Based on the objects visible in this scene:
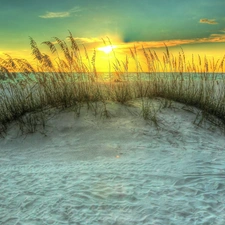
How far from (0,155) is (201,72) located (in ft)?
13.6

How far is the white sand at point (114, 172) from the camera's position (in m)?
2.63

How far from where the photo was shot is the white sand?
263cm

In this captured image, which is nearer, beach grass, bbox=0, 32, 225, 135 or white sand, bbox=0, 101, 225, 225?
white sand, bbox=0, 101, 225, 225

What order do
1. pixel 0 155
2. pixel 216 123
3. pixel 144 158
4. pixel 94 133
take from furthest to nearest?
pixel 216 123
pixel 94 133
pixel 0 155
pixel 144 158

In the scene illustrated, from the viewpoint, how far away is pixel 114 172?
3.38 metres

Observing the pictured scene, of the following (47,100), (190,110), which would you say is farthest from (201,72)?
(47,100)

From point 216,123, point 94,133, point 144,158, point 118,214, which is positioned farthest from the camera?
point 216,123

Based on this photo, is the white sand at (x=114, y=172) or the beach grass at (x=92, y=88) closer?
the white sand at (x=114, y=172)

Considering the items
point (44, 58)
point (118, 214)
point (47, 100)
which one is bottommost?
point (118, 214)

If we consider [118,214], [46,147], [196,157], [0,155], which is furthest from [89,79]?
[118,214]

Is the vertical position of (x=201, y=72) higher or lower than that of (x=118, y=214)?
higher

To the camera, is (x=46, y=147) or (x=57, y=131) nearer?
(x=46, y=147)

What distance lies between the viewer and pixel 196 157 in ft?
12.5

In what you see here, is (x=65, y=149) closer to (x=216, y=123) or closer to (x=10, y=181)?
(x=10, y=181)
